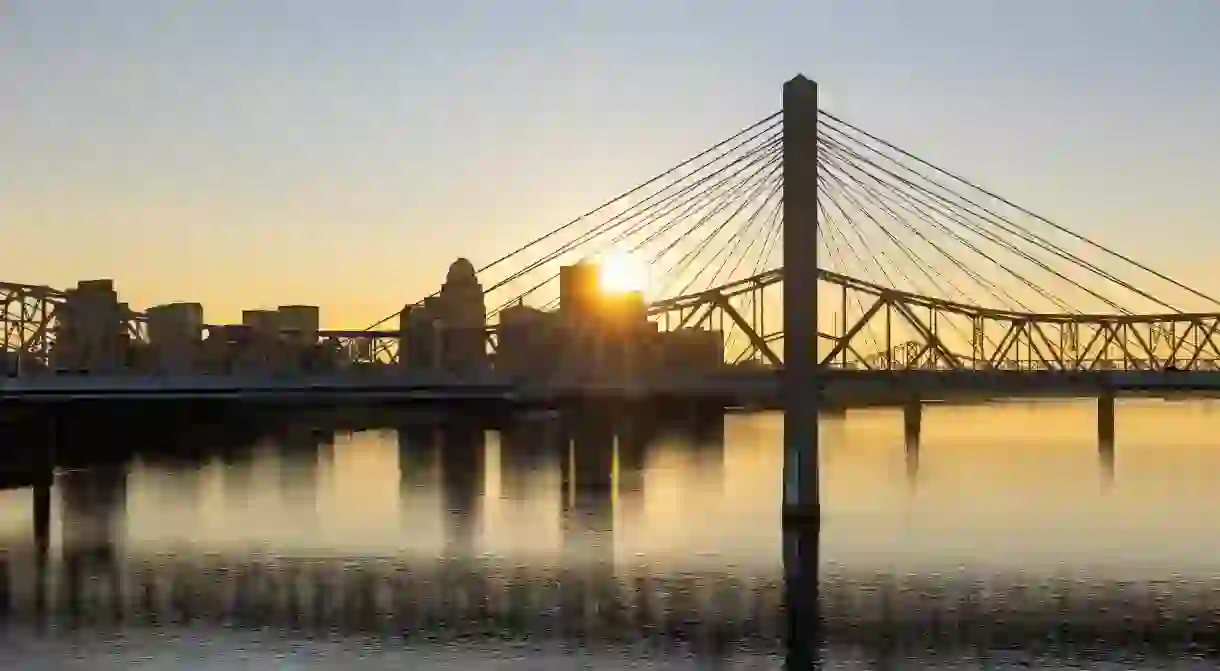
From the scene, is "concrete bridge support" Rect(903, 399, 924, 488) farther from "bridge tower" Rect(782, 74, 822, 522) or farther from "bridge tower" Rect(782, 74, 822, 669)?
"bridge tower" Rect(782, 74, 822, 522)

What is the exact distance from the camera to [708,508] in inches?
2768

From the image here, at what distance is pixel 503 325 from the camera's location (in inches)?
2494

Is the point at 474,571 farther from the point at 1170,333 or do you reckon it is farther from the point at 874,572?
the point at 1170,333

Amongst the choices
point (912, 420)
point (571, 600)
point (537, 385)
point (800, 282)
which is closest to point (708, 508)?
point (537, 385)

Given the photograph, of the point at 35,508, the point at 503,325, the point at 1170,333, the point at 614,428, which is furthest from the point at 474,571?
the point at 614,428

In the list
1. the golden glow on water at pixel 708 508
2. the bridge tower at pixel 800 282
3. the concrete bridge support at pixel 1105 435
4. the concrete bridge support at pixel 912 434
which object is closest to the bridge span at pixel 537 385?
the bridge tower at pixel 800 282

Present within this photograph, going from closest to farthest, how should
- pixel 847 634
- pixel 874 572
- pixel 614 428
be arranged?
pixel 847 634 → pixel 874 572 → pixel 614 428

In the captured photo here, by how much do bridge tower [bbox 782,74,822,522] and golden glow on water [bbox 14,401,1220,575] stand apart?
3.42m

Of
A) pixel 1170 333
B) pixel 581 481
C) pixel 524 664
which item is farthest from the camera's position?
pixel 581 481

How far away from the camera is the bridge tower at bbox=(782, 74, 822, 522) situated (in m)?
55.2

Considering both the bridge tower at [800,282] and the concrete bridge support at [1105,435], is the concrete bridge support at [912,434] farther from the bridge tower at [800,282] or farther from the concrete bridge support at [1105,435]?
the bridge tower at [800,282]

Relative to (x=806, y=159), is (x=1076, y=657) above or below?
below

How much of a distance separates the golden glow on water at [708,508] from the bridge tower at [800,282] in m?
3.42

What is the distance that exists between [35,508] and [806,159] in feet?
115
